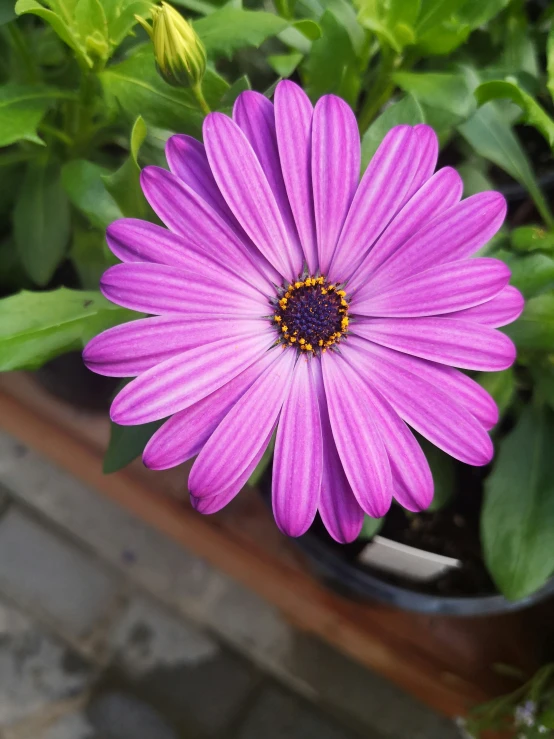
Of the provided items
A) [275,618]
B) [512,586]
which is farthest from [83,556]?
[512,586]

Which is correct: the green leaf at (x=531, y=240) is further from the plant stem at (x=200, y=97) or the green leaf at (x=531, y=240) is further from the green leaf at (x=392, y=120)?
the plant stem at (x=200, y=97)

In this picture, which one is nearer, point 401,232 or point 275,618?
point 401,232

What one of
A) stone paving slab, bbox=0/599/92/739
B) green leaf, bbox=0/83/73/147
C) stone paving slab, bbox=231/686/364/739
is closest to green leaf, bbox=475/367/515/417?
green leaf, bbox=0/83/73/147

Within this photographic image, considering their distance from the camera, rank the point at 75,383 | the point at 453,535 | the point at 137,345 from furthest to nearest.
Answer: the point at 75,383
the point at 453,535
the point at 137,345

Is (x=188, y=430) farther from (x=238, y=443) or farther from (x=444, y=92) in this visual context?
(x=444, y=92)

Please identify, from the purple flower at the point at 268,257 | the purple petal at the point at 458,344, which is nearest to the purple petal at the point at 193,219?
the purple flower at the point at 268,257

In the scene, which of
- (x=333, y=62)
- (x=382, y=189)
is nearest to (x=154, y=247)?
(x=382, y=189)

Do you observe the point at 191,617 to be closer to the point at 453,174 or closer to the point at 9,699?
the point at 9,699
